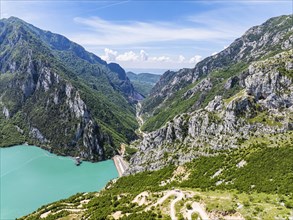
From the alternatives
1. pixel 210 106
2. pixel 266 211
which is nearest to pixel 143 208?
pixel 266 211

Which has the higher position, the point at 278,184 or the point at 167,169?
the point at 278,184

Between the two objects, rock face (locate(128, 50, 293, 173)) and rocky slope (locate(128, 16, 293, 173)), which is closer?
rocky slope (locate(128, 16, 293, 173))

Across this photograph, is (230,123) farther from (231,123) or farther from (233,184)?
(233,184)

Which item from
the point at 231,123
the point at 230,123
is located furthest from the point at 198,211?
the point at 230,123

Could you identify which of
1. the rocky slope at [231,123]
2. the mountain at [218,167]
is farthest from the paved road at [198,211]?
the rocky slope at [231,123]

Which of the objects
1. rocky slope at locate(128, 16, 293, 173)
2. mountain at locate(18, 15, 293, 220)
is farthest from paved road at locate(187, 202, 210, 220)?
rocky slope at locate(128, 16, 293, 173)

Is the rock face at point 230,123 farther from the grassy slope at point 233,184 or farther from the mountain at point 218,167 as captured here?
the grassy slope at point 233,184

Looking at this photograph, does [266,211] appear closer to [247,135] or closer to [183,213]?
[183,213]

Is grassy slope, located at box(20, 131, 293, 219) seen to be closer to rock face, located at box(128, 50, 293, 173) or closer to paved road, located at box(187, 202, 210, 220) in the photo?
paved road, located at box(187, 202, 210, 220)

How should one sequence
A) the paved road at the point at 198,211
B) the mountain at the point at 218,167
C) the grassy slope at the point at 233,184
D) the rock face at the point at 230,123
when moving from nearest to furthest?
the paved road at the point at 198,211 < the grassy slope at the point at 233,184 < the mountain at the point at 218,167 < the rock face at the point at 230,123
